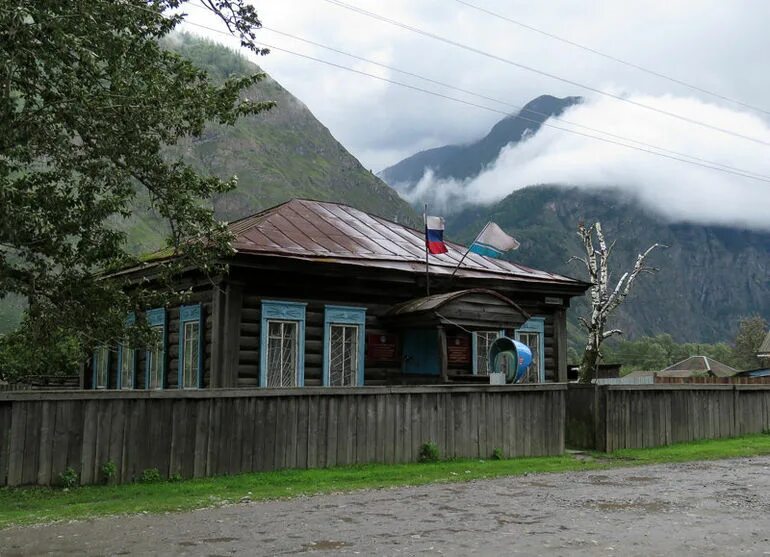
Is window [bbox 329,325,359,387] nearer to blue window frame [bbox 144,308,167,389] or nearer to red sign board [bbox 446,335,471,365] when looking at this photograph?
red sign board [bbox 446,335,471,365]

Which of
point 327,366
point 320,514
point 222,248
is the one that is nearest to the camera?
point 320,514

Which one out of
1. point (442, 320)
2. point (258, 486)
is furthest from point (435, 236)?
point (258, 486)

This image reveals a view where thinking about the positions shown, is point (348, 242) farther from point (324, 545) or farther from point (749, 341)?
point (749, 341)

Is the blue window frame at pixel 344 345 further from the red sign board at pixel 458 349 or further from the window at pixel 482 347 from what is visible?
the window at pixel 482 347

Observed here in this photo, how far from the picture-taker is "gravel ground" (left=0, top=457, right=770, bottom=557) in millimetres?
7617

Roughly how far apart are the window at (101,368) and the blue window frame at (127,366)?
724 millimetres

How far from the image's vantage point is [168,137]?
40.5 ft

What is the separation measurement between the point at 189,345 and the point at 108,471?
24.8ft

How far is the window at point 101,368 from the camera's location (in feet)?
74.9

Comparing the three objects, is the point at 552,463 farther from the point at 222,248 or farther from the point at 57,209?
the point at 57,209

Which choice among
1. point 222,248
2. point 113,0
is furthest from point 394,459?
point 113,0

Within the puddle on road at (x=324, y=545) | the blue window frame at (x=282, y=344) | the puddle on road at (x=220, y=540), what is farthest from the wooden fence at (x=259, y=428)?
the puddle on road at (x=324, y=545)

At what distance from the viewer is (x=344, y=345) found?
62.5 feet

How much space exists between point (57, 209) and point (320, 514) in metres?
7.15
